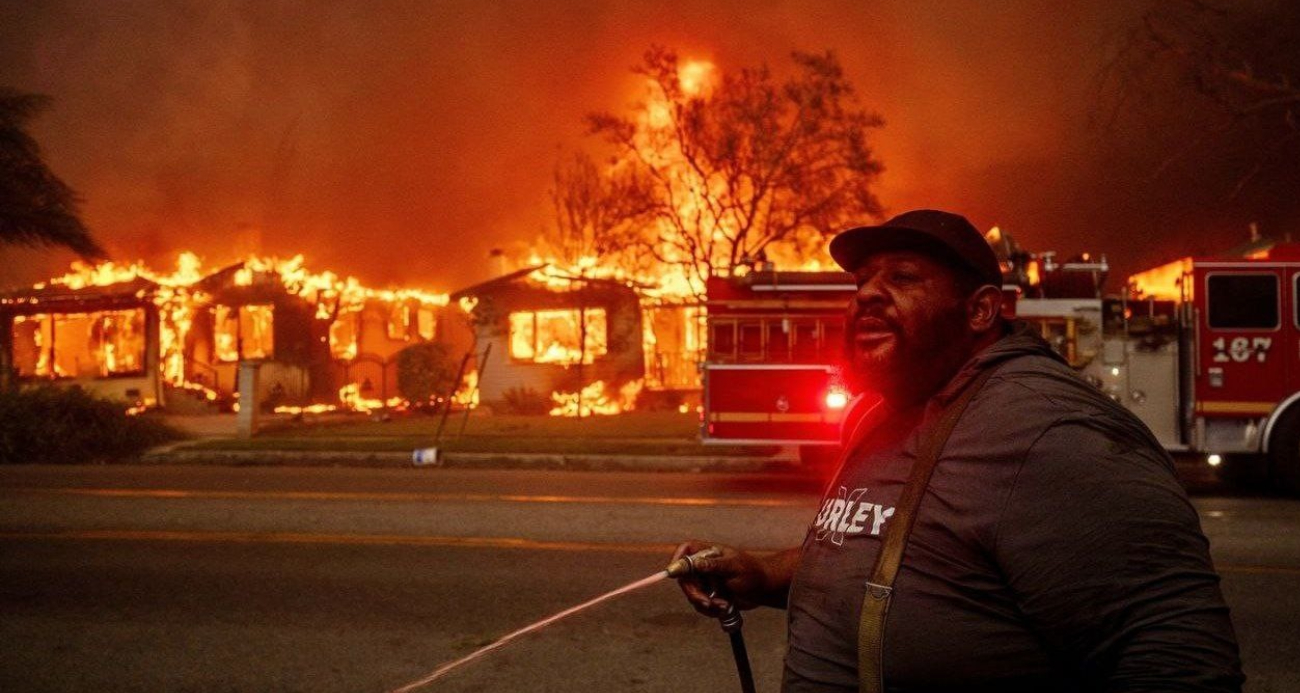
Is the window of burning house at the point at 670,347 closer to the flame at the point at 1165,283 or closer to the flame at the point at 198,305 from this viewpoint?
the flame at the point at 198,305

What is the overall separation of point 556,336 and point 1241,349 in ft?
56.8

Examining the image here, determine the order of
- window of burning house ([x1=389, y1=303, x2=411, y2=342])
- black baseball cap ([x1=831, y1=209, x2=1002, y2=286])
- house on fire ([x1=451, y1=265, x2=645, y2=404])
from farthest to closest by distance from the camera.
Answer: window of burning house ([x1=389, y1=303, x2=411, y2=342]) < house on fire ([x1=451, y1=265, x2=645, y2=404]) < black baseball cap ([x1=831, y1=209, x2=1002, y2=286])

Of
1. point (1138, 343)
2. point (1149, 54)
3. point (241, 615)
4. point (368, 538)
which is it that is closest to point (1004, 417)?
point (241, 615)

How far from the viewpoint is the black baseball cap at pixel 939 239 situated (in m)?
1.96

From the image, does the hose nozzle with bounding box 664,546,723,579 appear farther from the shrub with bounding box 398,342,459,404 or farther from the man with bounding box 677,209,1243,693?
the shrub with bounding box 398,342,459,404

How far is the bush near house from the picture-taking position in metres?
15.3

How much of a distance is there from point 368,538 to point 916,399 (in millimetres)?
6784

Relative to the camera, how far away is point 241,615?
19.2ft

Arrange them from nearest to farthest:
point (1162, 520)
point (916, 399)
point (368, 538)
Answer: point (1162, 520) → point (916, 399) → point (368, 538)

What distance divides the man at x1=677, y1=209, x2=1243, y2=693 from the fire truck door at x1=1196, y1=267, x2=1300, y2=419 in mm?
10410

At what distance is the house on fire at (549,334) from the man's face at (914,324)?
71.6 ft

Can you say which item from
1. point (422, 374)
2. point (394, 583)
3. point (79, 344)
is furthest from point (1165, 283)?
point (79, 344)

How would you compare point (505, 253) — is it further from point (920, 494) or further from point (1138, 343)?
point (920, 494)

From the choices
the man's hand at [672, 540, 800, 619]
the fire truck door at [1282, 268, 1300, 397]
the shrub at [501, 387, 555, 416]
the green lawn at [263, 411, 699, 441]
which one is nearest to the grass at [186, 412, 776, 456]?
the green lawn at [263, 411, 699, 441]
